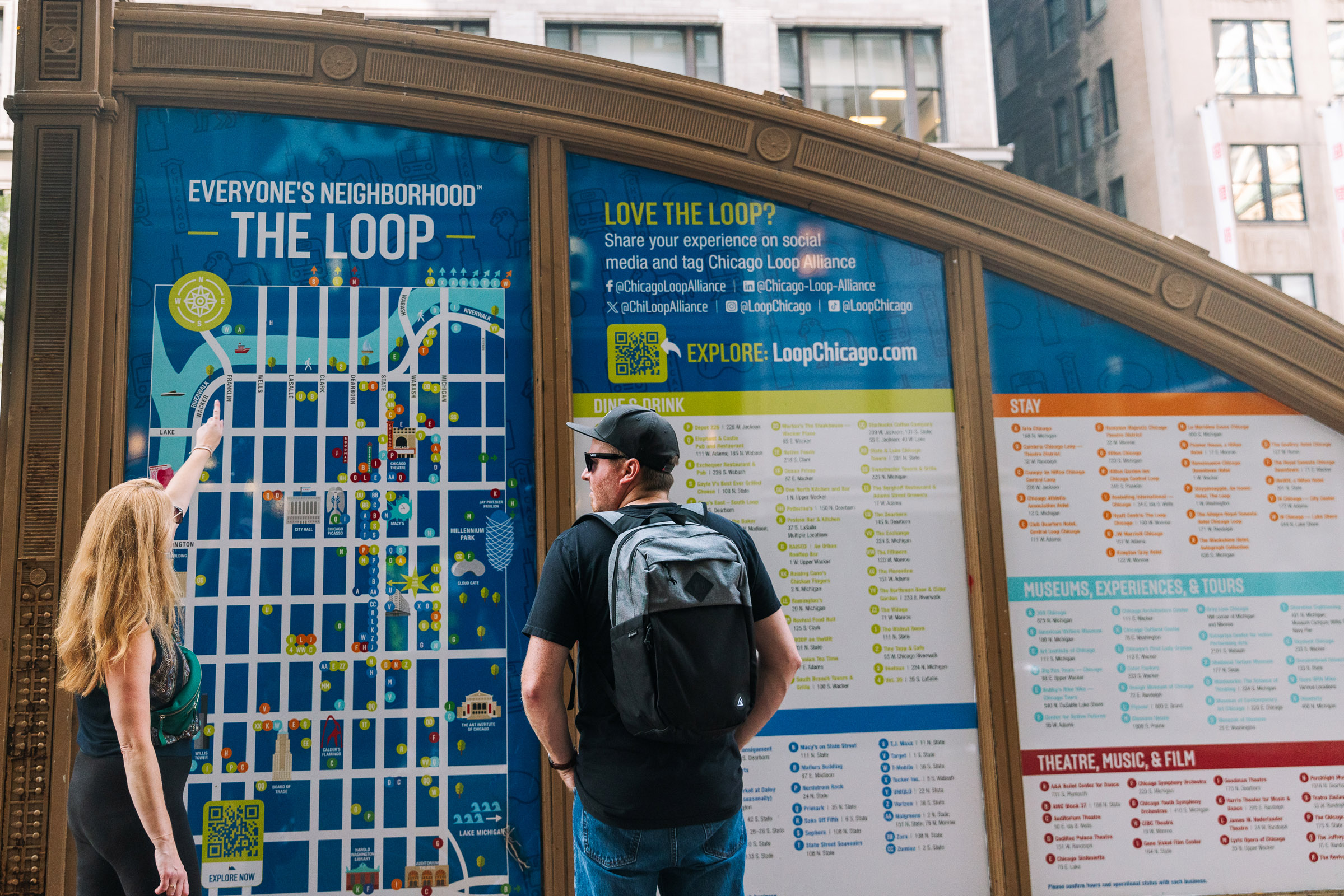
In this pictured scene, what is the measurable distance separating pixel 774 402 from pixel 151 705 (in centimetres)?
278

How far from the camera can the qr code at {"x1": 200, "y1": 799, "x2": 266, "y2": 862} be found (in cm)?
392

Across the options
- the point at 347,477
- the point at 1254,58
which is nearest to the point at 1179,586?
the point at 347,477

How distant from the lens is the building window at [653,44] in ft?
56.3

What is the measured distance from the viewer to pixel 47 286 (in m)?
4.06

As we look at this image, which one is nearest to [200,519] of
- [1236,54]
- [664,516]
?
[664,516]

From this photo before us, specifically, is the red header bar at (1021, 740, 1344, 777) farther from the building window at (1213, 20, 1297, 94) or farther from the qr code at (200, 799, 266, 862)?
the building window at (1213, 20, 1297, 94)

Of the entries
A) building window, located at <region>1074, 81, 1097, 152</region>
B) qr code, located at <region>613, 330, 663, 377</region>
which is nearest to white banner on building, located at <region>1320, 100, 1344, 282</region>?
building window, located at <region>1074, 81, 1097, 152</region>

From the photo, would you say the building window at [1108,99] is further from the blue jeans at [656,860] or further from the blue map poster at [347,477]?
the blue jeans at [656,860]

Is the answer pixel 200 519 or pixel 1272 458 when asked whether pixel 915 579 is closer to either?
pixel 1272 458

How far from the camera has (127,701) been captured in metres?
2.76

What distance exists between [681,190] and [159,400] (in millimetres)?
2576

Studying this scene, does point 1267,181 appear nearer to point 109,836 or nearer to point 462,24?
point 462,24

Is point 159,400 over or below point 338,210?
below

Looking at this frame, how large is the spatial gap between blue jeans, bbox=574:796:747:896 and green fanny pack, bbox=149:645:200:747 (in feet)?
4.54
